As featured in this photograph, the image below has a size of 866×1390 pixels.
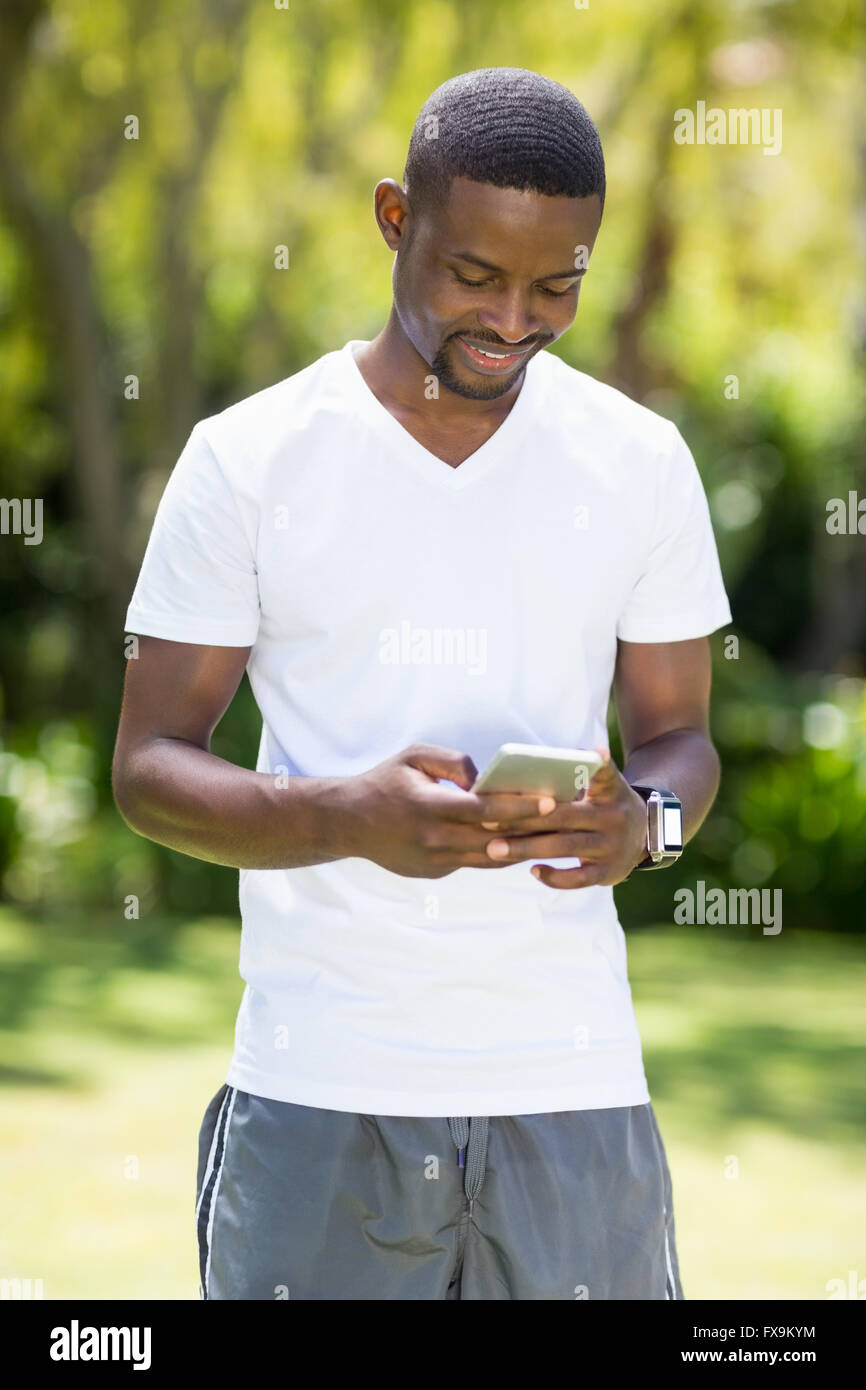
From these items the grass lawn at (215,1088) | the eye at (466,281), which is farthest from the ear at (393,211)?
the grass lawn at (215,1088)

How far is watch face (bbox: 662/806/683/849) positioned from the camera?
2.35m

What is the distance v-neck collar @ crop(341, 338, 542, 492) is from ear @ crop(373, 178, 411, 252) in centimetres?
19

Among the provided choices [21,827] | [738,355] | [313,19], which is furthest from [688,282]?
[21,827]

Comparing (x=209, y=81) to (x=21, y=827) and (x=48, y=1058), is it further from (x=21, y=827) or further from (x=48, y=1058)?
(x=48, y=1058)

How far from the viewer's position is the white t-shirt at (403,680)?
7.60 feet

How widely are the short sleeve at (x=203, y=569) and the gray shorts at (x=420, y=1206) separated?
63cm

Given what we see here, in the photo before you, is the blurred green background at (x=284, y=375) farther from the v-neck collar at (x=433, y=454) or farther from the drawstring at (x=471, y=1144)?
the v-neck collar at (x=433, y=454)

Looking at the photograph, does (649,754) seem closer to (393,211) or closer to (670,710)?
(670,710)

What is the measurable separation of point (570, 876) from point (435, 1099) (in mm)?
372

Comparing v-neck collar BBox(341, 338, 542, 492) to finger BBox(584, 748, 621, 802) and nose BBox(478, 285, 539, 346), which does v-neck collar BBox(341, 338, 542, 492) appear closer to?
nose BBox(478, 285, 539, 346)

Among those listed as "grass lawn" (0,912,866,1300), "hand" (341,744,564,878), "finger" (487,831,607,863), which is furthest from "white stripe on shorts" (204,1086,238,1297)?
"grass lawn" (0,912,866,1300)

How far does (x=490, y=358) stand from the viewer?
239cm
